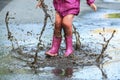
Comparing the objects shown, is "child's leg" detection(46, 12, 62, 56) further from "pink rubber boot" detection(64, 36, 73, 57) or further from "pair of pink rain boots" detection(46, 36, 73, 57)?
"pink rubber boot" detection(64, 36, 73, 57)

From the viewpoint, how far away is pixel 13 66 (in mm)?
6988

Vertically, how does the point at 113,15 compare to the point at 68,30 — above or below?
below

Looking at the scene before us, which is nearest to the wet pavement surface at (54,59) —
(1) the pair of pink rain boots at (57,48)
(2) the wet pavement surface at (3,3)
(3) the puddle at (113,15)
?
(1) the pair of pink rain boots at (57,48)

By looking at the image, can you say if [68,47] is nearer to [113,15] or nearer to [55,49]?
[55,49]

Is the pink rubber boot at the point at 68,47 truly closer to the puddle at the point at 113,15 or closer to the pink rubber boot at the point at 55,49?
the pink rubber boot at the point at 55,49

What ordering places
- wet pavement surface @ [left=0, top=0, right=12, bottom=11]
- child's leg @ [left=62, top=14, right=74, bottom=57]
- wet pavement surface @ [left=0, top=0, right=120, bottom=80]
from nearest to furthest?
wet pavement surface @ [left=0, top=0, right=120, bottom=80], child's leg @ [left=62, top=14, right=74, bottom=57], wet pavement surface @ [left=0, top=0, right=12, bottom=11]

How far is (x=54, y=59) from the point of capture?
24.3 ft

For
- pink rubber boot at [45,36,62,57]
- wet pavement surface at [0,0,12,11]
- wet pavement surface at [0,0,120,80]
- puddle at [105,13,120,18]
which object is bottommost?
puddle at [105,13,120,18]

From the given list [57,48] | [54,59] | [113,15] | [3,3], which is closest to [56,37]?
[57,48]

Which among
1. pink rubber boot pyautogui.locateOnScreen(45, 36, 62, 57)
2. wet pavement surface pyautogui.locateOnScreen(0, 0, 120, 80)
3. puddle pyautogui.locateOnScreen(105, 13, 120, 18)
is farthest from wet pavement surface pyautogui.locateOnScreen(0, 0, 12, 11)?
pink rubber boot pyautogui.locateOnScreen(45, 36, 62, 57)

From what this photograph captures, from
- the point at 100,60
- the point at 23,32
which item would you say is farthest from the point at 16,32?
the point at 100,60

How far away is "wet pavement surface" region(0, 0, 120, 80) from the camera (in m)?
6.55

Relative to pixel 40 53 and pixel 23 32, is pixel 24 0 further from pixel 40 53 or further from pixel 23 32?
pixel 40 53

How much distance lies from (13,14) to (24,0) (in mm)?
3618
